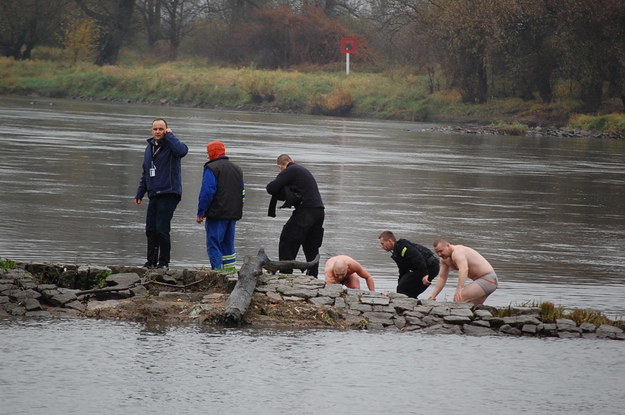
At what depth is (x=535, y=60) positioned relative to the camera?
6850 centimetres

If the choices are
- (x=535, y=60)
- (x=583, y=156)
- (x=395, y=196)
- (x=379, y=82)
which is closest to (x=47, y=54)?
(x=379, y=82)

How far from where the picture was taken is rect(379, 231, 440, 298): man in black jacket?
45.5ft

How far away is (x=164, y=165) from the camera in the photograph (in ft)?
46.3

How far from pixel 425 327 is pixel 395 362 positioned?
164cm

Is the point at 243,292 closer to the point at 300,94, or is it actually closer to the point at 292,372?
the point at 292,372

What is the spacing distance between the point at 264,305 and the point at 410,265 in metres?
1.92

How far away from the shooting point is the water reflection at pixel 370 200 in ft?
57.1

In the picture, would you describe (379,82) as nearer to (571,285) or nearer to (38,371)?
(571,285)

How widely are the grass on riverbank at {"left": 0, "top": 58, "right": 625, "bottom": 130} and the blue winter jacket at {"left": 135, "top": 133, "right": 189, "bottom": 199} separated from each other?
54.1 metres

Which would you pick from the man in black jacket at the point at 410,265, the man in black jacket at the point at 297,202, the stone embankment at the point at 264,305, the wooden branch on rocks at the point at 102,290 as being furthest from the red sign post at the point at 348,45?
the wooden branch on rocks at the point at 102,290

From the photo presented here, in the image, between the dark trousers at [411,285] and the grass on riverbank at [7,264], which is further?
the dark trousers at [411,285]

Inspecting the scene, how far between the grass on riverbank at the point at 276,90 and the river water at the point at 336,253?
29.8 m

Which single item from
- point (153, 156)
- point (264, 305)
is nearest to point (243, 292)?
point (264, 305)

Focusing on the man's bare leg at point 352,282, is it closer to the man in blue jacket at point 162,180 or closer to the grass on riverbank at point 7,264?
the man in blue jacket at point 162,180
